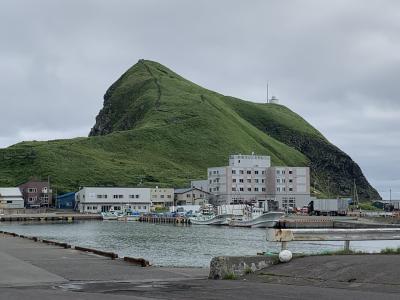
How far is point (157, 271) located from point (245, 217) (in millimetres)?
102030

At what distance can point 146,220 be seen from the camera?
141375 millimetres

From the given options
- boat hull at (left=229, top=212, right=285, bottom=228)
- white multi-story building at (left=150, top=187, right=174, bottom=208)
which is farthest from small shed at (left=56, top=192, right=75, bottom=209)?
boat hull at (left=229, top=212, right=285, bottom=228)

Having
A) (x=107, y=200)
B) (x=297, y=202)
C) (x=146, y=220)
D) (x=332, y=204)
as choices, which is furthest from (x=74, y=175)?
(x=332, y=204)

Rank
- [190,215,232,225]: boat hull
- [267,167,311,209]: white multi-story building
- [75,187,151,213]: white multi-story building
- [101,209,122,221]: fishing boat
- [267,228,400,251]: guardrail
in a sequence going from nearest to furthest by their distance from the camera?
[267,228,400,251]: guardrail → [190,215,232,225]: boat hull → [101,209,122,221]: fishing boat → [75,187,151,213]: white multi-story building → [267,167,311,209]: white multi-story building

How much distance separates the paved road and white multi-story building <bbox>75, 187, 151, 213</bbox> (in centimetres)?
14283

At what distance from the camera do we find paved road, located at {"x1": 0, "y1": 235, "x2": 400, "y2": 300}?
1291cm

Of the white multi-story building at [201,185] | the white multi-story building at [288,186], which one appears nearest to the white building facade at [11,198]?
the white multi-story building at [201,185]

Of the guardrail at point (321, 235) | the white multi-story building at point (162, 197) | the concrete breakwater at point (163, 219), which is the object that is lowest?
the concrete breakwater at point (163, 219)

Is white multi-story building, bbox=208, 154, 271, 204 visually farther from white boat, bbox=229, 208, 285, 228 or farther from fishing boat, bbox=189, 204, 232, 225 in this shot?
white boat, bbox=229, 208, 285, 228

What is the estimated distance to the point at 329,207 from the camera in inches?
5684

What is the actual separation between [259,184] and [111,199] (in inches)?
1678

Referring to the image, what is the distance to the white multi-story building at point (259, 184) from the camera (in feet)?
527

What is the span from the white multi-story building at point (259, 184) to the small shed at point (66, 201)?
42.9 meters

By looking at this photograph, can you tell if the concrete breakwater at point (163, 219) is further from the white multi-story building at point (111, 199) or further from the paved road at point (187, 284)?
the paved road at point (187, 284)
